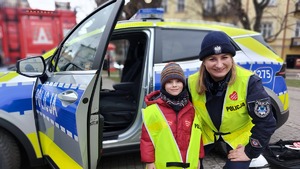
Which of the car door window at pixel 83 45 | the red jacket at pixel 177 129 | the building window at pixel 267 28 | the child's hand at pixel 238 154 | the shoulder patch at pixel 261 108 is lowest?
the child's hand at pixel 238 154

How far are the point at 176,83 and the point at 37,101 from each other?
1303 millimetres

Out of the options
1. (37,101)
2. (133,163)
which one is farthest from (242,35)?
(37,101)

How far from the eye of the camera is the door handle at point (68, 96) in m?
1.72

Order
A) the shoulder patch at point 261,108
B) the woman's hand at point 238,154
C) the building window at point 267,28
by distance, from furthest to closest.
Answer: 1. the building window at point 267,28
2. the woman's hand at point 238,154
3. the shoulder patch at point 261,108

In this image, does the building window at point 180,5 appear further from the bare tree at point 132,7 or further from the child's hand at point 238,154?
the child's hand at point 238,154

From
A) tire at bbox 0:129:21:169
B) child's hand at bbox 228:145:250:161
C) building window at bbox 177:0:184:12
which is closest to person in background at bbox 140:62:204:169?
child's hand at bbox 228:145:250:161

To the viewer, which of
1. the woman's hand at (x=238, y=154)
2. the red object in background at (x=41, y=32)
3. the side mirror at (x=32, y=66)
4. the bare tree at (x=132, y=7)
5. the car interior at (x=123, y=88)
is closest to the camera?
the woman's hand at (x=238, y=154)

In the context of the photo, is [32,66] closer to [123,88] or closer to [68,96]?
[68,96]

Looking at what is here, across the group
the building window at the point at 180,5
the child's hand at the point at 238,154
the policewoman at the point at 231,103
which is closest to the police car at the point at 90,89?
the policewoman at the point at 231,103

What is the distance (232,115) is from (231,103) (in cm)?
9

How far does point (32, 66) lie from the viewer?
7.47 ft

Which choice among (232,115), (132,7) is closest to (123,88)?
(132,7)

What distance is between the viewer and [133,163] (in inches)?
116

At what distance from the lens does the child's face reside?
1.76m
